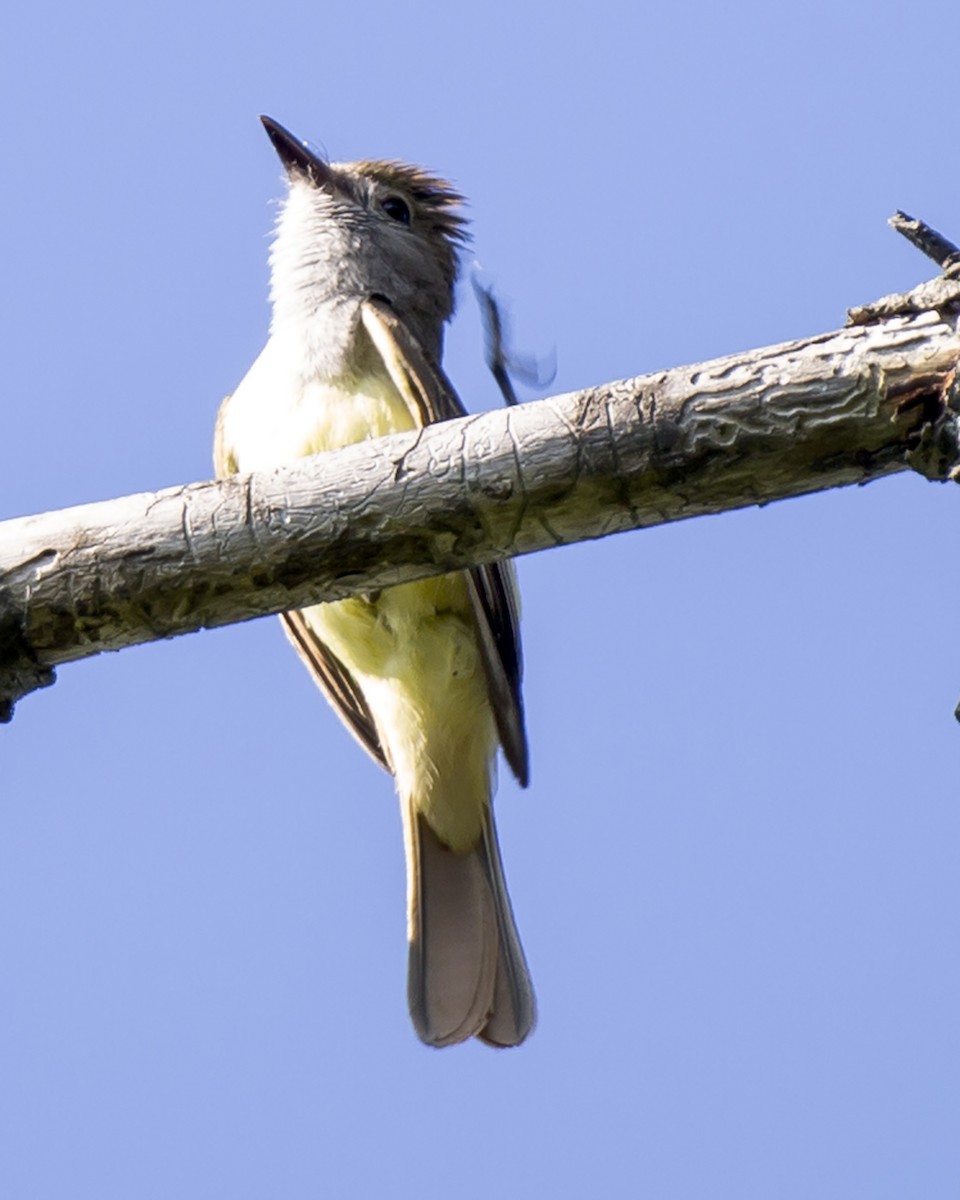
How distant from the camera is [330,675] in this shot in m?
5.98

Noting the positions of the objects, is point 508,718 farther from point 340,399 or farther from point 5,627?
point 5,627

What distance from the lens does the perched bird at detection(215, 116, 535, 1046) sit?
17.7 ft

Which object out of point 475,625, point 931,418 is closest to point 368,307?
point 475,625

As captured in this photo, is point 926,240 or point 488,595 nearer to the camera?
point 926,240

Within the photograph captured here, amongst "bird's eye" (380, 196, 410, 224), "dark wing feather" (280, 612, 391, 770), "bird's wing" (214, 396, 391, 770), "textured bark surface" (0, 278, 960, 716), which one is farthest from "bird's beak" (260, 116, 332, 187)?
"textured bark surface" (0, 278, 960, 716)

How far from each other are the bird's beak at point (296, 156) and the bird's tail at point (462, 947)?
2646mm

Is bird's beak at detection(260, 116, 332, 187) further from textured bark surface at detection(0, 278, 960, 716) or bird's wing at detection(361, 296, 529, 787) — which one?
textured bark surface at detection(0, 278, 960, 716)

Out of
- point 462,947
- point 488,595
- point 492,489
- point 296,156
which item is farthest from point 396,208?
point 492,489

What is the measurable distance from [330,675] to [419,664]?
54 cm

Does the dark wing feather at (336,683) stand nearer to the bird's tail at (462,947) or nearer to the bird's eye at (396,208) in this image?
the bird's tail at (462,947)

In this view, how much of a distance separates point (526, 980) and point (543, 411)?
2.50m

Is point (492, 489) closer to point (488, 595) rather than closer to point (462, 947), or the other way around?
point (488, 595)

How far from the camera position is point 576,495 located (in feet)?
11.7

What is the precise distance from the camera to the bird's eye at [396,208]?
690cm
